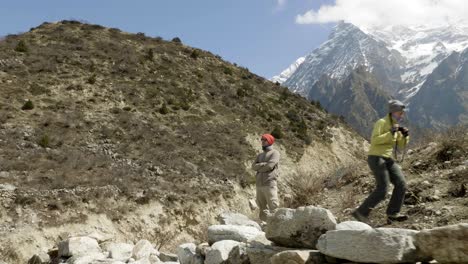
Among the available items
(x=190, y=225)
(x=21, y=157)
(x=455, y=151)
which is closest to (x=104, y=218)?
(x=190, y=225)

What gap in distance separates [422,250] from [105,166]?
19.4 metres

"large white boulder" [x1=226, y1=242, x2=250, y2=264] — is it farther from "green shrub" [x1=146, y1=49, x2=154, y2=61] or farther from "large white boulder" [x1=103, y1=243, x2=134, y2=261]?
"green shrub" [x1=146, y1=49, x2=154, y2=61]

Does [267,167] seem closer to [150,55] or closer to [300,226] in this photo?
[300,226]

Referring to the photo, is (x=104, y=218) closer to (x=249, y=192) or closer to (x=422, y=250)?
(x=249, y=192)

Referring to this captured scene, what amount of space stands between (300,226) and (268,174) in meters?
3.79

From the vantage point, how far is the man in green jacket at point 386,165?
22.4 ft

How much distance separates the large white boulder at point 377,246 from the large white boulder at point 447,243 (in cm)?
17

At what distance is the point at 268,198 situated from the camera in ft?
29.9

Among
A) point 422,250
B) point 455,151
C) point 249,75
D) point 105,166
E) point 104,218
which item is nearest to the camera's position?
point 422,250

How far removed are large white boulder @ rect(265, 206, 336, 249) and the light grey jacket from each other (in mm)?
3351

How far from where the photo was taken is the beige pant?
9.05 metres

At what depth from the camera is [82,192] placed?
18938 mm

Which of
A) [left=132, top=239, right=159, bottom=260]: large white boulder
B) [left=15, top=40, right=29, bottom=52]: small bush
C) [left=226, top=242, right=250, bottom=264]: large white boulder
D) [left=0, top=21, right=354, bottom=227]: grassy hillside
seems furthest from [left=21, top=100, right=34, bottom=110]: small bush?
[left=226, top=242, right=250, bottom=264]: large white boulder

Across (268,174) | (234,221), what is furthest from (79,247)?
(268,174)
